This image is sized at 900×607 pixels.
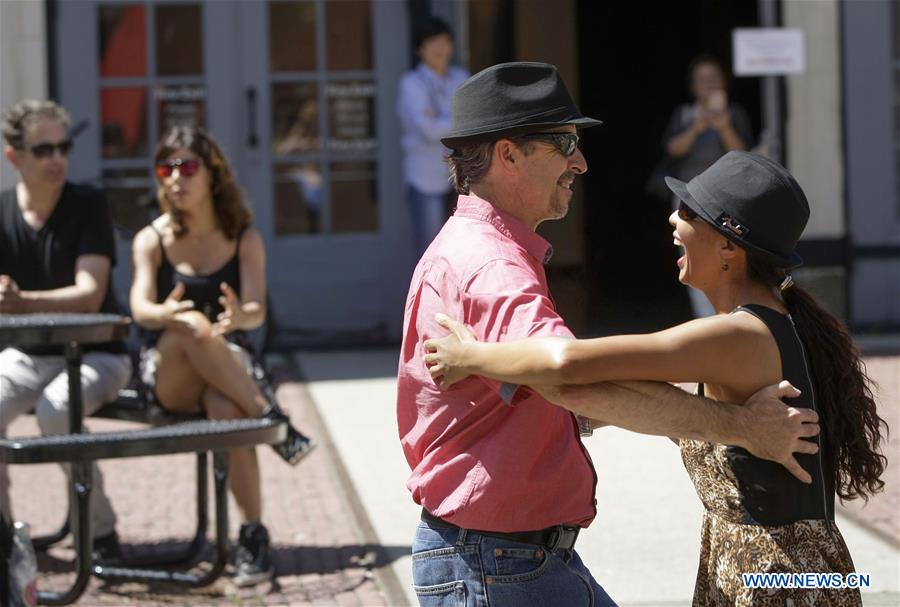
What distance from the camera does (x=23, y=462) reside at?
4.62m

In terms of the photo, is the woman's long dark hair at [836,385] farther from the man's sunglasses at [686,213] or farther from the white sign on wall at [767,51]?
the white sign on wall at [767,51]

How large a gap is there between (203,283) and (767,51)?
5.98m

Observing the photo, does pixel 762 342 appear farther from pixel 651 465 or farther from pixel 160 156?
pixel 651 465

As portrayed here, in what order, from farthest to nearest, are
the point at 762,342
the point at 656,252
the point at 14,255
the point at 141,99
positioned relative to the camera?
the point at 656,252, the point at 141,99, the point at 14,255, the point at 762,342

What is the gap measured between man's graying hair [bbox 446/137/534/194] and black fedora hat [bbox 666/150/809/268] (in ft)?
1.21

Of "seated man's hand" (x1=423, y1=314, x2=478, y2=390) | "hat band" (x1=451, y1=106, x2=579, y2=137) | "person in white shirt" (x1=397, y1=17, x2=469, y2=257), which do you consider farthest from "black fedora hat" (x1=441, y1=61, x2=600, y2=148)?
"person in white shirt" (x1=397, y1=17, x2=469, y2=257)

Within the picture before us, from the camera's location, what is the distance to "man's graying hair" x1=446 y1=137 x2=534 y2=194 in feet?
9.14

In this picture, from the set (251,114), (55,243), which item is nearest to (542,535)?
(55,243)

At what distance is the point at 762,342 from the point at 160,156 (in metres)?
3.70

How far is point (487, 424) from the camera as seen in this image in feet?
8.75

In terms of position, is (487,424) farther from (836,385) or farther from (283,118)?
(283,118)

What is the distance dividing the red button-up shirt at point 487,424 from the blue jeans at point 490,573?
0.04 metres

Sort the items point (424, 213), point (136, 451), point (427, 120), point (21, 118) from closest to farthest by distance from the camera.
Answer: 1. point (136, 451)
2. point (21, 118)
3. point (427, 120)
4. point (424, 213)

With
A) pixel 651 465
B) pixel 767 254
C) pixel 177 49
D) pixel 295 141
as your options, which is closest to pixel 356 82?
pixel 295 141
